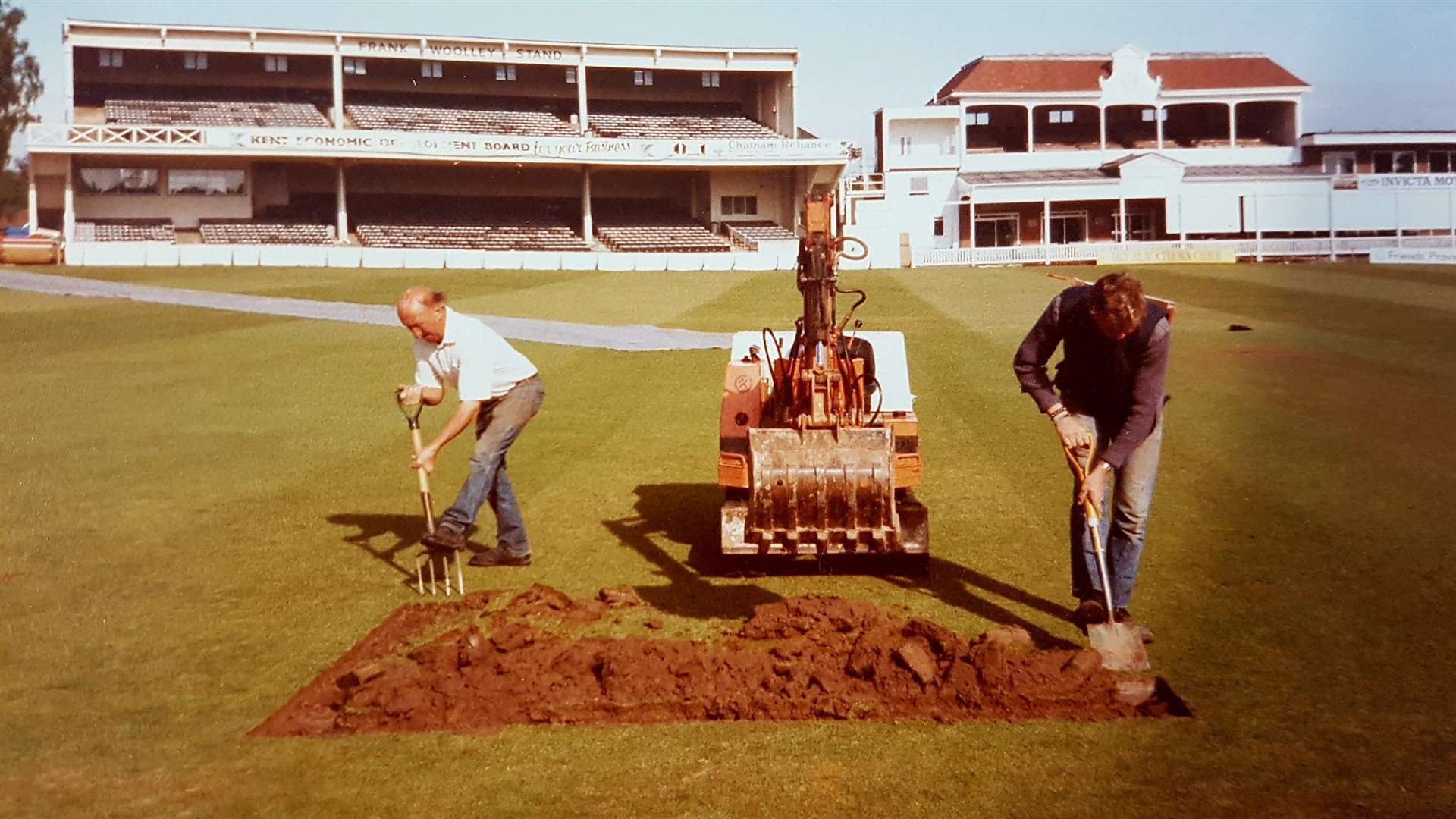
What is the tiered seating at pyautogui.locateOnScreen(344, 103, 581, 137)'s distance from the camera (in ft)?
172

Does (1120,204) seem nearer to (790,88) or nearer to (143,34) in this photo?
(790,88)

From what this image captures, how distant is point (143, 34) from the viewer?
165 ft

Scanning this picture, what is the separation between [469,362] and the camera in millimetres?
8469

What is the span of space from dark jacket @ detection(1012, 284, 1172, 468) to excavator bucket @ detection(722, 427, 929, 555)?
111 centimetres

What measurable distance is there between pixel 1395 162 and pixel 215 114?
177 ft

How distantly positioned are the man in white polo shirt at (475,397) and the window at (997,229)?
53.5 meters

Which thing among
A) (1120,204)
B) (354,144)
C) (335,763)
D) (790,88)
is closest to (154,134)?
(354,144)

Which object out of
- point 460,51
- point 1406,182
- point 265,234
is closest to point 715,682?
point 265,234

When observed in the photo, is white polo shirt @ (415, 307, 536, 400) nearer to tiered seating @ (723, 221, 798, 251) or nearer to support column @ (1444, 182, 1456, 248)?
tiered seating @ (723, 221, 798, 251)

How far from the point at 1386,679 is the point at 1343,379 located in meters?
12.2

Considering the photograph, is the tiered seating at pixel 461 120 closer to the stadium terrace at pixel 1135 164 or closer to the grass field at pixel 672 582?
the stadium terrace at pixel 1135 164

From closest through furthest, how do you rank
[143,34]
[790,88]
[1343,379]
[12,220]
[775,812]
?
1. [775,812]
2. [1343,379]
3. [143,34]
4. [790,88]
5. [12,220]

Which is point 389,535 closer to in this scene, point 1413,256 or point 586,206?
point 586,206

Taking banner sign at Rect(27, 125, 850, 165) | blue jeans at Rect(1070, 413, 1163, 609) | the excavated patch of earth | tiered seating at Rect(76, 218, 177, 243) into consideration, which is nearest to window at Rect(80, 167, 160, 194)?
tiered seating at Rect(76, 218, 177, 243)
